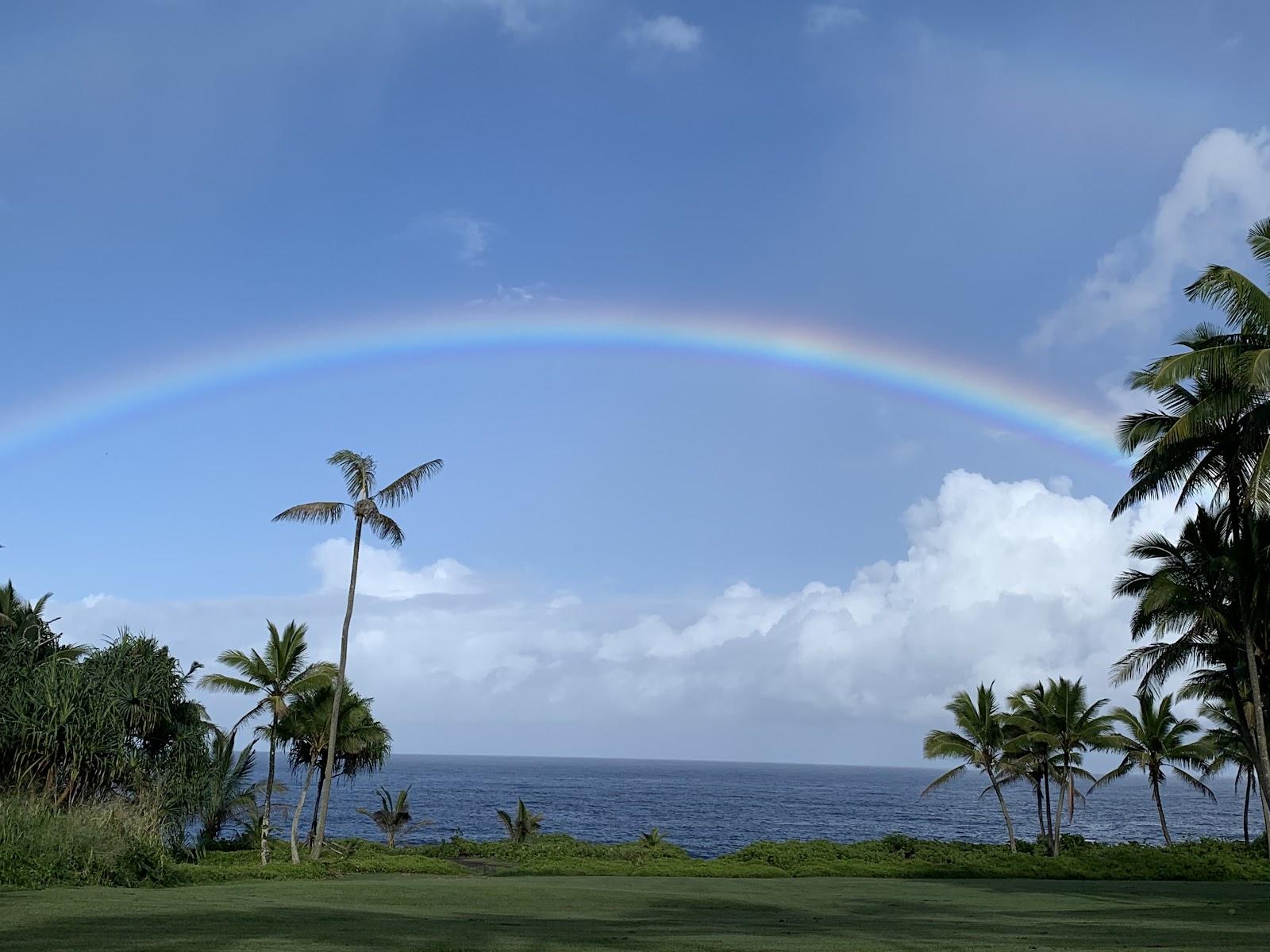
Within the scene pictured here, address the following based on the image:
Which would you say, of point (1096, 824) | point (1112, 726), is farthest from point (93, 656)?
point (1096, 824)

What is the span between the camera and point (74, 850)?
75.3ft

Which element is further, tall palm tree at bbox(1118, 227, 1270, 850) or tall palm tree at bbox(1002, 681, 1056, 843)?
tall palm tree at bbox(1002, 681, 1056, 843)

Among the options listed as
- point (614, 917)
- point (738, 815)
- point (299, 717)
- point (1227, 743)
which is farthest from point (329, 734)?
point (738, 815)

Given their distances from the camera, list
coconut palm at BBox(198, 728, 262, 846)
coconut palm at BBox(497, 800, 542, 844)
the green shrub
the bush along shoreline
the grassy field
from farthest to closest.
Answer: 1. coconut palm at BBox(497, 800, 542, 844)
2. coconut palm at BBox(198, 728, 262, 846)
3. the bush along shoreline
4. the green shrub
5. the grassy field

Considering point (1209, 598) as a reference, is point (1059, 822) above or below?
below

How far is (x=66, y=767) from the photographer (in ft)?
108

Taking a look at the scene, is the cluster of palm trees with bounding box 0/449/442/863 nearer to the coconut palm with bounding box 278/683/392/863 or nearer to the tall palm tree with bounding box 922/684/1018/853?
the coconut palm with bounding box 278/683/392/863

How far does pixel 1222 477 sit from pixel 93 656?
3668cm

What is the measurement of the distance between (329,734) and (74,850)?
14881mm

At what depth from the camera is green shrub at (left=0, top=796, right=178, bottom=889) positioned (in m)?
21.5

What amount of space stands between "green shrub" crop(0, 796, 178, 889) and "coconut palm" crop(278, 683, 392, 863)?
505 inches

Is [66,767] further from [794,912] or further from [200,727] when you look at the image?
[794,912]

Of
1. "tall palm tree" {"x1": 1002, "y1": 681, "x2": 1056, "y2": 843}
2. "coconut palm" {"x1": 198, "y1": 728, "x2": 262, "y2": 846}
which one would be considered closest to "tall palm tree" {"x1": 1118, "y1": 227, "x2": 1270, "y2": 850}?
"tall palm tree" {"x1": 1002, "y1": 681, "x2": 1056, "y2": 843}

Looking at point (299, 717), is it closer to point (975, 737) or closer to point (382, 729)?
point (382, 729)
